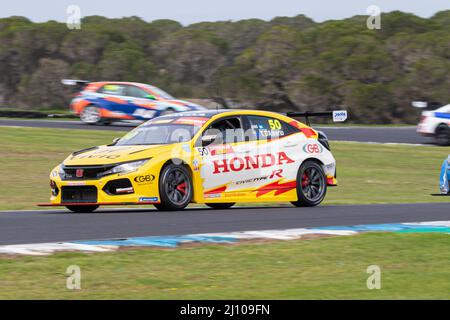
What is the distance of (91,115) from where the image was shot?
32.8 m

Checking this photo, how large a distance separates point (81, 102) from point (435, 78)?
18453 mm

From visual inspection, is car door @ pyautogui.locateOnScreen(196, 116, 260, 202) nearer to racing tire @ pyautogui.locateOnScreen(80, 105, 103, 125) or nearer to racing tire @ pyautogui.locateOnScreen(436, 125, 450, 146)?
racing tire @ pyautogui.locateOnScreen(436, 125, 450, 146)

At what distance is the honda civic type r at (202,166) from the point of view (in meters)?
12.7

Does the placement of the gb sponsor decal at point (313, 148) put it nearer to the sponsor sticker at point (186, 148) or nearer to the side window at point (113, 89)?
the sponsor sticker at point (186, 148)

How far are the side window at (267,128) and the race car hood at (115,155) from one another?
5.38ft

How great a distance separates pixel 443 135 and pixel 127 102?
9909 mm

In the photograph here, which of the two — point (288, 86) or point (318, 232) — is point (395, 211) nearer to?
point (318, 232)

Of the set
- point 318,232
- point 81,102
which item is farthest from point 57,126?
point 318,232

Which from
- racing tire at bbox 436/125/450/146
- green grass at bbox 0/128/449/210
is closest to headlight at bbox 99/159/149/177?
green grass at bbox 0/128/449/210

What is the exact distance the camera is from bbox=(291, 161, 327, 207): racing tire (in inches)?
568

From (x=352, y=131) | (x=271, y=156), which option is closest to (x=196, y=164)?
(x=271, y=156)

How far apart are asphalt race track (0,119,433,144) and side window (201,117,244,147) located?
17.2 metres

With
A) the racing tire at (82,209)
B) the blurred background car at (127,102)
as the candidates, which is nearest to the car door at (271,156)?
the racing tire at (82,209)

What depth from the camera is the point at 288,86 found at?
45.8m
